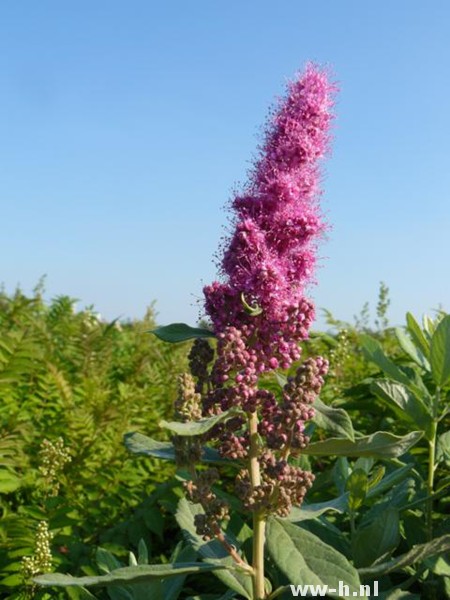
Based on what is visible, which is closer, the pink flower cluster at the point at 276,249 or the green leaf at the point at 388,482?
the pink flower cluster at the point at 276,249

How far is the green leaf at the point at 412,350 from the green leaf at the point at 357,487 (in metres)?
0.92

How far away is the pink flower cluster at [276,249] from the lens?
94.0 inches

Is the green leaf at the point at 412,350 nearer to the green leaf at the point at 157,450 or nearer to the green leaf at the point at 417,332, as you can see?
the green leaf at the point at 417,332

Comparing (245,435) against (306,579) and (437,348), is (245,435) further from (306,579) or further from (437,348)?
(437,348)

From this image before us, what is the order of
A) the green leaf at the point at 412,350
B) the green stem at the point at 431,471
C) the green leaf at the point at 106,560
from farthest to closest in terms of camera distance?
1. the green leaf at the point at 412,350
2. the green stem at the point at 431,471
3. the green leaf at the point at 106,560

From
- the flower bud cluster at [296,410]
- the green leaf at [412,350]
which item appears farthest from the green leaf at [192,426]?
the green leaf at [412,350]

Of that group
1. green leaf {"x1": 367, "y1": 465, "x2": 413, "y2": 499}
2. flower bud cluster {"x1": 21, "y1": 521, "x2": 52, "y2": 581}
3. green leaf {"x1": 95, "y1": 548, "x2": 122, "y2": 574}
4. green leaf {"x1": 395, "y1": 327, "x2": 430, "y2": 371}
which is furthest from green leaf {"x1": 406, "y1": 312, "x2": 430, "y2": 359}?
flower bud cluster {"x1": 21, "y1": 521, "x2": 52, "y2": 581}

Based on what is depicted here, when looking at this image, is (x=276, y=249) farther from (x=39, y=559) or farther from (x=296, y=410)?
(x=39, y=559)

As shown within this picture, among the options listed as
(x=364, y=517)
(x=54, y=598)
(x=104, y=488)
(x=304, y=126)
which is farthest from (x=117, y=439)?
Result: (x=304, y=126)

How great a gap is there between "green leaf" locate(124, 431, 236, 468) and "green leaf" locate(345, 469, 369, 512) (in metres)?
0.48

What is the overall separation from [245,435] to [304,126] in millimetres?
1085

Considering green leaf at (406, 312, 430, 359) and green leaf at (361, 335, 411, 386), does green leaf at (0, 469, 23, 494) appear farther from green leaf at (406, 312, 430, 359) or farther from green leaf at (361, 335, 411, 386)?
green leaf at (406, 312, 430, 359)

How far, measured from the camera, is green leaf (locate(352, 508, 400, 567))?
2621 mm

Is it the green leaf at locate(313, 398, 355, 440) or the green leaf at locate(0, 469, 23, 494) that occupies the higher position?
the green leaf at locate(313, 398, 355, 440)
